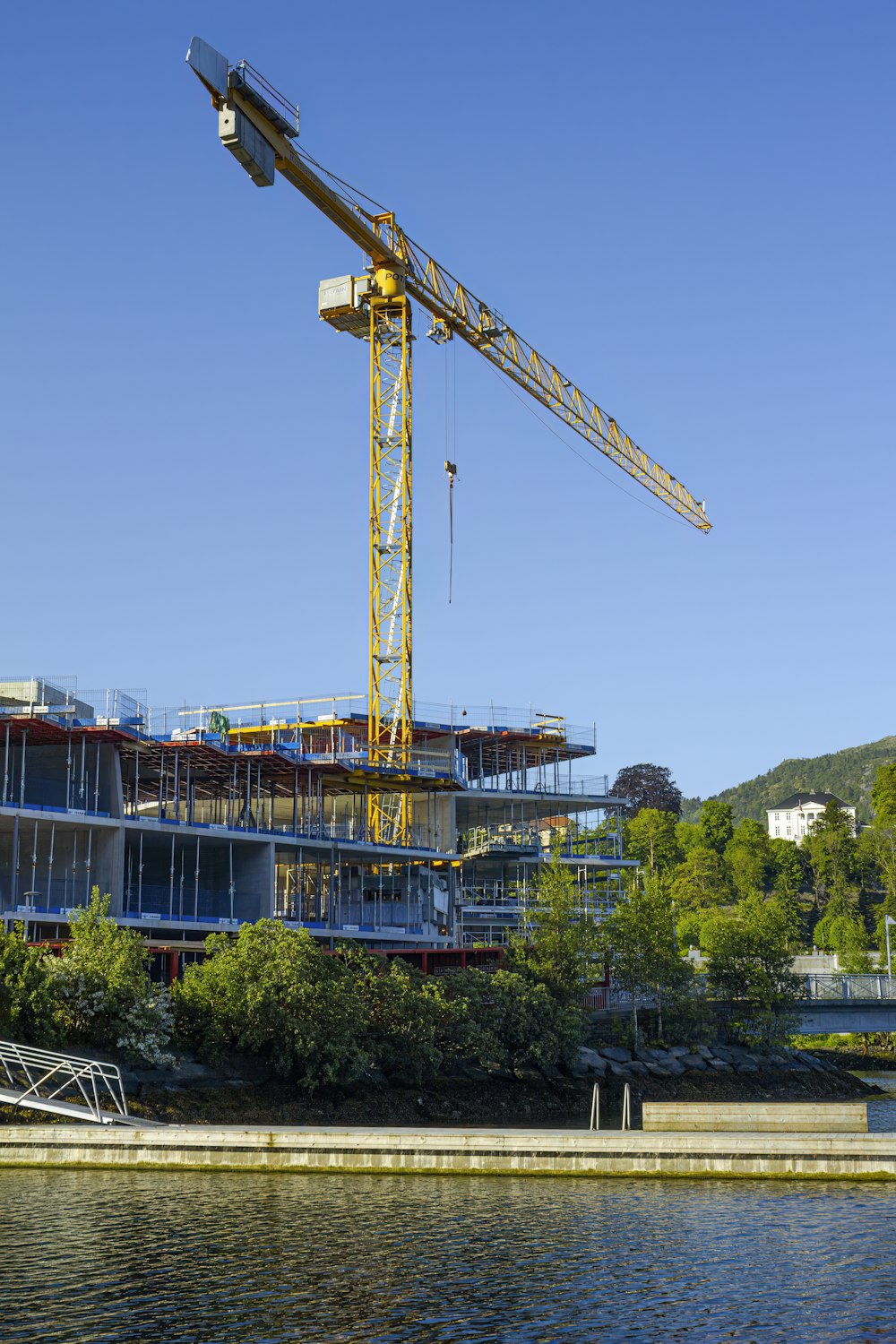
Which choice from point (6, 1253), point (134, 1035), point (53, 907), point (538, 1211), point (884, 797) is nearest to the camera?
point (6, 1253)

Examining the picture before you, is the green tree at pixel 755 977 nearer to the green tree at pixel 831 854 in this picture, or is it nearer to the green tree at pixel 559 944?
the green tree at pixel 559 944

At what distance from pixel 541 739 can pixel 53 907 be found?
2045 inches

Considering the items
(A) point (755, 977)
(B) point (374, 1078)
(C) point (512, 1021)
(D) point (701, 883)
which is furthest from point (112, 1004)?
(D) point (701, 883)

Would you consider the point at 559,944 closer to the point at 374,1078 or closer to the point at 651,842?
the point at 374,1078

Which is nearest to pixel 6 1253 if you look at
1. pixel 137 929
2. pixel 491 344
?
pixel 137 929

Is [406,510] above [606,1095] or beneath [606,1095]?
above

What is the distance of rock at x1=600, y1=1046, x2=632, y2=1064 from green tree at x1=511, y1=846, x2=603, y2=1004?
10.3 ft

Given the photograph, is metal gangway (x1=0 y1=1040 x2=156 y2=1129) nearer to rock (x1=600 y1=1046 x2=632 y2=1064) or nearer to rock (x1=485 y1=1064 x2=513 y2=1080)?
rock (x1=485 y1=1064 x2=513 y2=1080)

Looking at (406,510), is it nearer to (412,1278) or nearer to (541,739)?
(541,739)

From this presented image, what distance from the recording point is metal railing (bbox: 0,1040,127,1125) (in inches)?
1646

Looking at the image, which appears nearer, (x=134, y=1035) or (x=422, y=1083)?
(x=134, y=1035)

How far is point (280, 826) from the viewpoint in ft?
328

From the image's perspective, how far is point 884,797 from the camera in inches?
7357

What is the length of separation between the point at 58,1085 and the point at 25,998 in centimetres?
337
